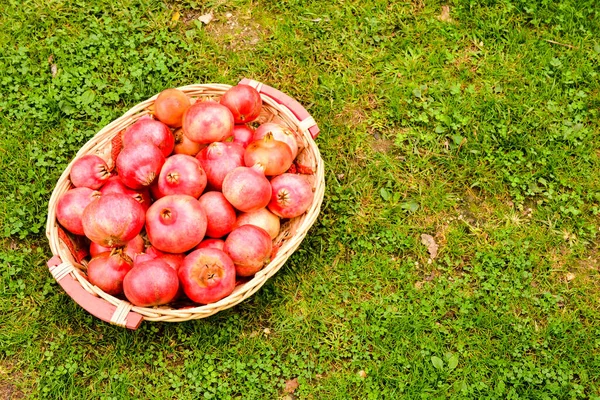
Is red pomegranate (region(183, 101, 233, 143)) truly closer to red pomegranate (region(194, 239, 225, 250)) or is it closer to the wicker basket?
the wicker basket

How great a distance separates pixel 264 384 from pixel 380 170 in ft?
5.65

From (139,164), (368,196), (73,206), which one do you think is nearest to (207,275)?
(139,164)

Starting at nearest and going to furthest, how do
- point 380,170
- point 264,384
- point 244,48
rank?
point 264,384, point 380,170, point 244,48

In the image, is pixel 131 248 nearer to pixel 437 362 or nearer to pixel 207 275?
pixel 207 275

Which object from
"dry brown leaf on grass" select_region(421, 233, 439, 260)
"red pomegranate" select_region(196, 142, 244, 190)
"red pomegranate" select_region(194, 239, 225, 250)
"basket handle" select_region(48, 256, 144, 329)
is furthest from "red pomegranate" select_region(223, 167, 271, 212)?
"dry brown leaf on grass" select_region(421, 233, 439, 260)

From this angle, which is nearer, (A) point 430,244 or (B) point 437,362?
(B) point 437,362

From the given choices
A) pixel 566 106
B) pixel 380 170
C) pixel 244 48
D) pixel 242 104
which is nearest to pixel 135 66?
pixel 244 48

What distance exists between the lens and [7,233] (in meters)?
3.96

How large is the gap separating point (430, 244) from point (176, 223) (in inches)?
72.2

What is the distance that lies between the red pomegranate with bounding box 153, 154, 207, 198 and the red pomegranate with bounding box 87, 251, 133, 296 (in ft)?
1.54

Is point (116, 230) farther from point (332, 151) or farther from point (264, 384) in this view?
point (332, 151)

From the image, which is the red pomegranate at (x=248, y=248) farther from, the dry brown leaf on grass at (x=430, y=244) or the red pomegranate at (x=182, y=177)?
the dry brown leaf on grass at (x=430, y=244)

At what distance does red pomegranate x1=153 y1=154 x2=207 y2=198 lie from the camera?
3.39 metres

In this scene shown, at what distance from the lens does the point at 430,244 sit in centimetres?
410
